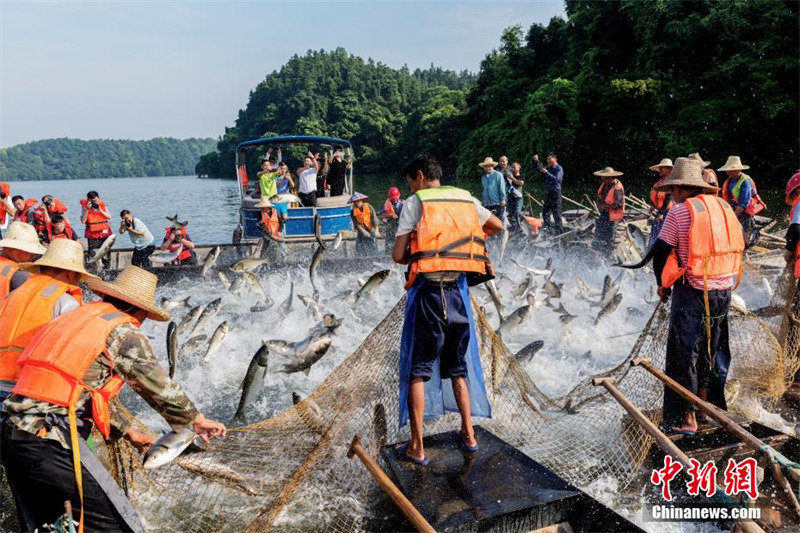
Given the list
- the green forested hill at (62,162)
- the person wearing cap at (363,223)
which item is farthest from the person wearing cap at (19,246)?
the green forested hill at (62,162)

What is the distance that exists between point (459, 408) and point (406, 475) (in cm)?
62

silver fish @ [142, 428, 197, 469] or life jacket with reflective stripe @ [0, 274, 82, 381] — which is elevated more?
life jacket with reflective stripe @ [0, 274, 82, 381]

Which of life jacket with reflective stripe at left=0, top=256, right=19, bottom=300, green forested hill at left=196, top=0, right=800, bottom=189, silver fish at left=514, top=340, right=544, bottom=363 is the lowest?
silver fish at left=514, top=340, right=544, bottom=363

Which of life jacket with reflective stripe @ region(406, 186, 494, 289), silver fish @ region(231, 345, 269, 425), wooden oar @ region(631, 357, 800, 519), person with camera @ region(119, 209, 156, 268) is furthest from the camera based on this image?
person with camera @ region(119, 209, 156, 268)

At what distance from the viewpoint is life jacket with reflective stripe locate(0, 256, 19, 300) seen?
469cm

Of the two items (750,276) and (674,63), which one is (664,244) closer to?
(750,276)

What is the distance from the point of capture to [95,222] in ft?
46.0

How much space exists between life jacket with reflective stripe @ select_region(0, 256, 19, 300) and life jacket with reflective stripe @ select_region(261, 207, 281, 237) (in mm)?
9610

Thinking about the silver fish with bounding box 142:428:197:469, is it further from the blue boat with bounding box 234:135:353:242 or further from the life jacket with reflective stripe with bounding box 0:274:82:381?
the blue boat with bounding box 234:135:353:242

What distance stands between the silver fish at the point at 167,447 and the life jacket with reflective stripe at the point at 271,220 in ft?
36.8

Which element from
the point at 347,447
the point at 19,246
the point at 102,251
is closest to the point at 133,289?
the point at 347,447

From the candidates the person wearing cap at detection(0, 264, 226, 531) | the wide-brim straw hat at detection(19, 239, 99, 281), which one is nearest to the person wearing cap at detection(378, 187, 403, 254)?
the wide-brim straw hat at detection(19, 239, 99, 281)

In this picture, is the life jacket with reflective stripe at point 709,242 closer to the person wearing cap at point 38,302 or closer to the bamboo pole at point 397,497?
the bamboo pole at point 397,497

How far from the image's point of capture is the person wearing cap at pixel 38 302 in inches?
132
